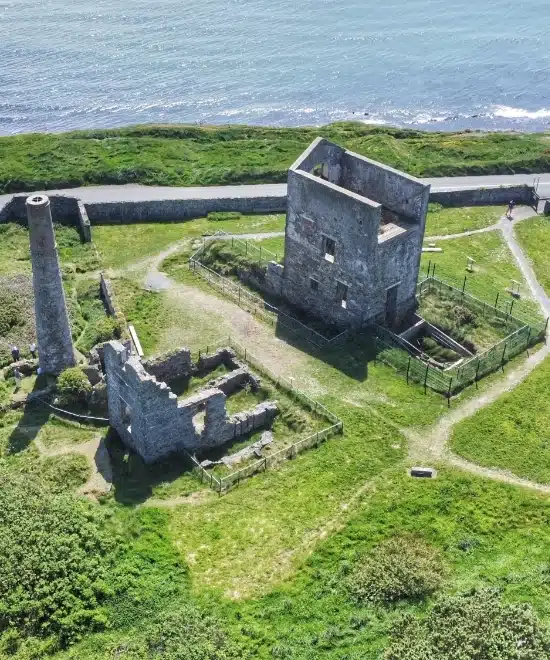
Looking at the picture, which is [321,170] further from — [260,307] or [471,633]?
[471,633]

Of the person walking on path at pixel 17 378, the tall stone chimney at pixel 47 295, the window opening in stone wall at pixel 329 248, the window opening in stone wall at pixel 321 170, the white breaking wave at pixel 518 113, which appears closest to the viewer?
the tall stone chimney at pixel 47 295

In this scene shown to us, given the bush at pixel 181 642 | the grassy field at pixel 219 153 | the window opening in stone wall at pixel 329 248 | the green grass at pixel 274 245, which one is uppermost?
the window opening in stone wall at pixel 329 248

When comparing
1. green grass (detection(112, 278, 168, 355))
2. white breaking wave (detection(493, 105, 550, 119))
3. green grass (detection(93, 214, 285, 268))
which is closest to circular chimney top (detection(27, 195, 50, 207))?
green grass (detection(112, 278, 168, 355))

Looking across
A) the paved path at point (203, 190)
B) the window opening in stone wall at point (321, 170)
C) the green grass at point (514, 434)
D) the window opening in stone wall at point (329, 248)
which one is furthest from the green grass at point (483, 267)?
the green grass at point (514, 434)

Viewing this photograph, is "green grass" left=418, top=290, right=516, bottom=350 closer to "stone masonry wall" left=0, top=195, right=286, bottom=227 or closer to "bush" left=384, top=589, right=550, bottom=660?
"stone masonry wall" left=0, top=195, right=286, bottom=227

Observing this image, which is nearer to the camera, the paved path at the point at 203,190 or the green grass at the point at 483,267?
the green grass at the point at 483,267

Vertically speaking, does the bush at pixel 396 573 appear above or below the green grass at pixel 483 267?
below

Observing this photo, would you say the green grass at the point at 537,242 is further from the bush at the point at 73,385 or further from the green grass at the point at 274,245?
the bush at the point at 73,385
